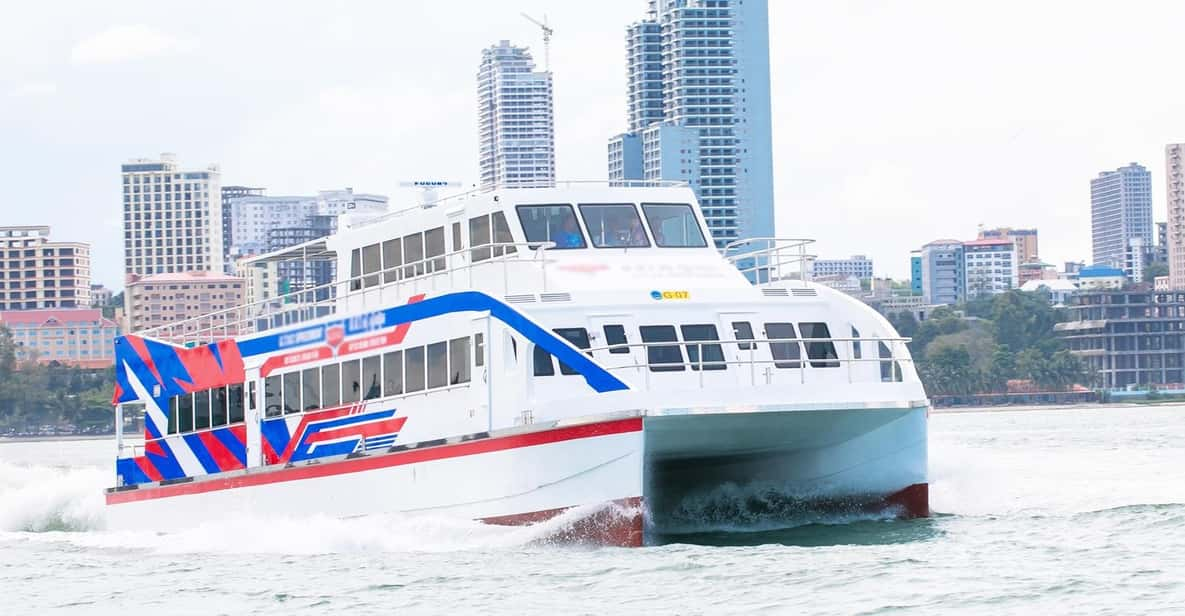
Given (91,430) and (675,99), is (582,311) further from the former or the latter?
(675,99)

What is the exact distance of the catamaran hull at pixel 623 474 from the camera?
820 inches

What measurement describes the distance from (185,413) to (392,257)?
4241 mm

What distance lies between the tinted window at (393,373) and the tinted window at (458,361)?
1077 mm

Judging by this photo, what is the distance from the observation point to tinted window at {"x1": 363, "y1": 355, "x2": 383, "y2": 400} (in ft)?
78.8

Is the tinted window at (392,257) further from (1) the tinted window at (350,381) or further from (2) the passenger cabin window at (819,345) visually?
(2) the passenger cabin window at (819,345)

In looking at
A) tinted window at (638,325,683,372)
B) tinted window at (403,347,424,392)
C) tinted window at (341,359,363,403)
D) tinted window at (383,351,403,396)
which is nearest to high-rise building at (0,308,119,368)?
tinted window at (341,359,363,403)

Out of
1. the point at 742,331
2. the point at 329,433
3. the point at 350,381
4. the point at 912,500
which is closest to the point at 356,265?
the point at 350,381

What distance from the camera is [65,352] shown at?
188250mm

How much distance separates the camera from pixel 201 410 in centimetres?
2745

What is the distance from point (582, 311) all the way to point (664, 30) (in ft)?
582

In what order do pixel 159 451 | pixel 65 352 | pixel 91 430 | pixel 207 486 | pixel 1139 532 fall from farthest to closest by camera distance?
pixel 65 352 → pixel 91 430 → pixel 159 451 → pixel 207 486 → pixel 1139 532

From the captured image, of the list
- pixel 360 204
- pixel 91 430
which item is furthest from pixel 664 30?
pixel 360 204

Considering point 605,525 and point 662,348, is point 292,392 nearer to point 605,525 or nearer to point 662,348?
point 662,348

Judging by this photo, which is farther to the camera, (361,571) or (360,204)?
(360,204)
